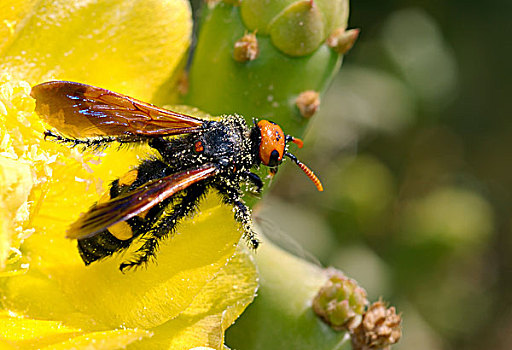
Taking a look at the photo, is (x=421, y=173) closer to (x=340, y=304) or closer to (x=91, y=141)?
(x=340, y=304)

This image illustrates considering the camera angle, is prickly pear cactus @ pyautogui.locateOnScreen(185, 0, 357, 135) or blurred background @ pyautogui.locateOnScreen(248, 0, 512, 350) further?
blurred background @ pyautogui.locateOnScreen(248, 0, 512, 350)

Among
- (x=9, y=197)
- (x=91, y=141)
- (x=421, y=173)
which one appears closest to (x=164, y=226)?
(x=91, y=141)

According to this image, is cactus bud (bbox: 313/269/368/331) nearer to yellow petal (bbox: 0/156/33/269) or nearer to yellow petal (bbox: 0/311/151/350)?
yellow petal (bbox: 0/311/151/350)

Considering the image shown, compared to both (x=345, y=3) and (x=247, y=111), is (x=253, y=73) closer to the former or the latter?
(x=247, y=111)

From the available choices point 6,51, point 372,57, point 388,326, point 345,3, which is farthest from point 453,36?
point 6,51

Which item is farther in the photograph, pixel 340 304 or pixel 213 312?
pixel 340 304

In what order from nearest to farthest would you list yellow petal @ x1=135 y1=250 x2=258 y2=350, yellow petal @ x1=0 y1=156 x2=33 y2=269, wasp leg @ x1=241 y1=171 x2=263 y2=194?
yellow petal @ x1=0 y1=156 x2=33 y2=269 → yellow petal @ x1=135 y1=250 x2=258 y2=350 → wasp leg @ x1=241 y1=171 x2=263 y2=194

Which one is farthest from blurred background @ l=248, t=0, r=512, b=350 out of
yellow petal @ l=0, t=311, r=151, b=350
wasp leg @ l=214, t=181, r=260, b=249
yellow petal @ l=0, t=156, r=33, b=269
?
yellow petal @ l=0, t=156, r=33, b=269

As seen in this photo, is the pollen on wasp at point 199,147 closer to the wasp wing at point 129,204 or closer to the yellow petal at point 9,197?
the wasp wing at point 129,204
